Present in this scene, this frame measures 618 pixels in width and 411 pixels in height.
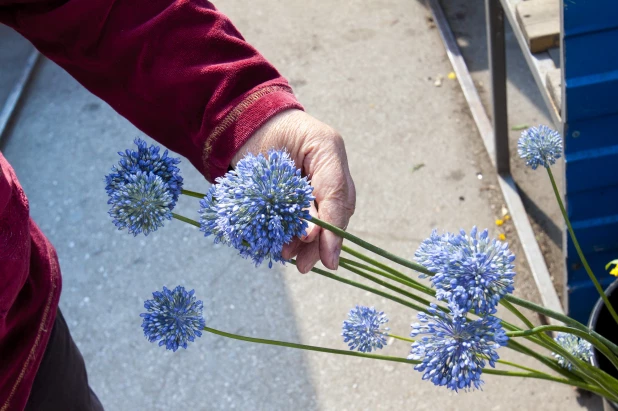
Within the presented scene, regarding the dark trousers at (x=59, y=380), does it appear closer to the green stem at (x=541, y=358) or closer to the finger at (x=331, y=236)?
the finger at (x=331, y=236)

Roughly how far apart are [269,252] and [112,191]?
18 centimetres

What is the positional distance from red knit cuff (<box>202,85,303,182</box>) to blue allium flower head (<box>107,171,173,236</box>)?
0.80 ft

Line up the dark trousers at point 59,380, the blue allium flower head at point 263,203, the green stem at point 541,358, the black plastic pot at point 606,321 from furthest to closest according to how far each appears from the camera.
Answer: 1. the black plastic pot at point 606,321
2. the dark trousers at point 59,380
3. the green stem at point 541,358
4. the blue allium flower head at point 263,203

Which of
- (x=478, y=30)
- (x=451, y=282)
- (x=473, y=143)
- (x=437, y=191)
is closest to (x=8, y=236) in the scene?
(x=451, y=282)

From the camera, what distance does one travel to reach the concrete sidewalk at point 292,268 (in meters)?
2.01

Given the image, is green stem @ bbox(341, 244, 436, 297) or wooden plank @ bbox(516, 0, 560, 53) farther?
wooden plank @ bbox(516, 0, 560, 53)

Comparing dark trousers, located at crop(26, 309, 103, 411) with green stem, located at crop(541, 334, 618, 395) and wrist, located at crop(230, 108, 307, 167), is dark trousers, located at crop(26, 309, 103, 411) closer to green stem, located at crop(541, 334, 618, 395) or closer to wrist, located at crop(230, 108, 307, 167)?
wrist, located at crop(230, 108, 307, 167)

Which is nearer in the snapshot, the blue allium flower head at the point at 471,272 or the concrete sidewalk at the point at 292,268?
the blue allium flower head at the point at 471,272

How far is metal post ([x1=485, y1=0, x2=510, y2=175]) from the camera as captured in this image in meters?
2.01

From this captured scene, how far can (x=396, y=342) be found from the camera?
2.05 meters

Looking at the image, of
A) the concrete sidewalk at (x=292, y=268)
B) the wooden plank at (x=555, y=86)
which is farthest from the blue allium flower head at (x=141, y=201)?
the concrete sidewalk at (x=292, y=268)

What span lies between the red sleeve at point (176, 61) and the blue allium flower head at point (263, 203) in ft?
1.03

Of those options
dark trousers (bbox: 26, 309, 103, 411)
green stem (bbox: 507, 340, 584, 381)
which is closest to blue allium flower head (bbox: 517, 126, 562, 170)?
green stem (bbox: 507, 340, 584, 381)

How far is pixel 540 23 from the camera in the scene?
1602mm
